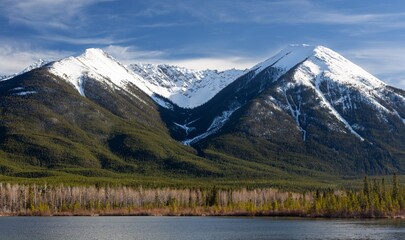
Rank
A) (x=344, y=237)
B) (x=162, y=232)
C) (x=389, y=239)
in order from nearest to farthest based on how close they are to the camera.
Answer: (x=389, y=239)
(x=344, y=237)
(x=162, y=232)

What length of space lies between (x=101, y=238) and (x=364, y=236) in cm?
5056

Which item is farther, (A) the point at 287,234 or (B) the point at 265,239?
(A) the point at 287,234

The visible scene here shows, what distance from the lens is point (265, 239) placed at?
12106 cm

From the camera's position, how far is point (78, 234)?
135625 millimetres

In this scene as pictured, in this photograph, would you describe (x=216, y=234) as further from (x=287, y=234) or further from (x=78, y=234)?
(x=78, y=234)

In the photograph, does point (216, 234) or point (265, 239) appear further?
point (216, 234)

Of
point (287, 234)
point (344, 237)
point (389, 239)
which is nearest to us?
point (389, 239)

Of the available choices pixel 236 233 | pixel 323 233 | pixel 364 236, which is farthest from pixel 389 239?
pixel 236 233

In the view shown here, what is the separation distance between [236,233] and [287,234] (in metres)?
11.9

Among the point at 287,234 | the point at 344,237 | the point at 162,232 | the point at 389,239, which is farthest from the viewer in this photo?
the point at 162,232

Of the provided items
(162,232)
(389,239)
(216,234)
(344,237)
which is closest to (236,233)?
(216,234)

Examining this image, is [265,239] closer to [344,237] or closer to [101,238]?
[344,237]

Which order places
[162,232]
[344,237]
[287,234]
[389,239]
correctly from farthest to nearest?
[162,232] → [287,234] → [344,237] → [389,239]

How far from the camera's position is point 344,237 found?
125m
